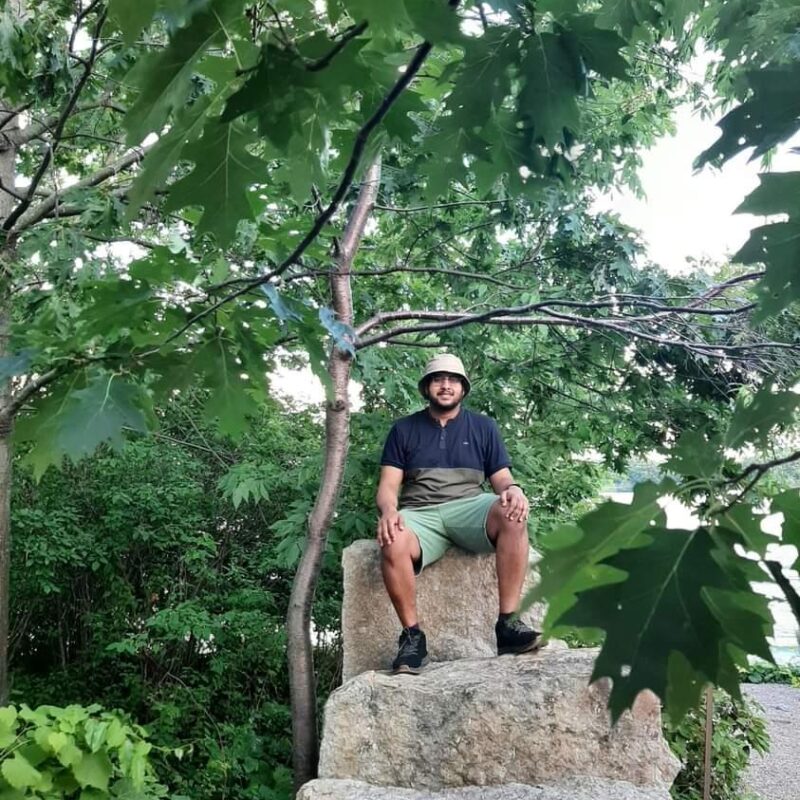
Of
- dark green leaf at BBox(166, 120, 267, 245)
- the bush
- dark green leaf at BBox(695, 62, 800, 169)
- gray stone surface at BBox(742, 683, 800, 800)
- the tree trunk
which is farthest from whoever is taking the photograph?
gray stone surface at BBox(742, 683, 800, 800)

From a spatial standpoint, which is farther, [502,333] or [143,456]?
[143,456]

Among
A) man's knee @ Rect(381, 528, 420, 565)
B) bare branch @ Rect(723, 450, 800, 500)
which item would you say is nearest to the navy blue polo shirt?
man's knee @ Rect(381, 528, 420, 565)

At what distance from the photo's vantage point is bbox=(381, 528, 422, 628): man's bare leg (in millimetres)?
3230

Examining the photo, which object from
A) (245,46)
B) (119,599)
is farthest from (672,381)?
(119,599)

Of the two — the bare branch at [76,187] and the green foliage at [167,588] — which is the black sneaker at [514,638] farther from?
the bare branch at [76,187]

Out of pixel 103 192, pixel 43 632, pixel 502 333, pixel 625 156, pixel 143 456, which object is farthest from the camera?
→ pixel 43 632

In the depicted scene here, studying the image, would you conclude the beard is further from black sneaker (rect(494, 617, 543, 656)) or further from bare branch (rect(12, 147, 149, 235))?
bare branch (rect(12, 147, 149, 235))

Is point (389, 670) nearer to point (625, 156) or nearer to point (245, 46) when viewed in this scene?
point (625, 156)

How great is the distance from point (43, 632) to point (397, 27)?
258 inches

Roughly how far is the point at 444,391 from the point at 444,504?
0.50m

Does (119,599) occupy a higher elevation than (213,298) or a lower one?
lower

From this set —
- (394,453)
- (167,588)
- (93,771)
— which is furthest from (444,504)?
(167,588)

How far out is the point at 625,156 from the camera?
13.4ft

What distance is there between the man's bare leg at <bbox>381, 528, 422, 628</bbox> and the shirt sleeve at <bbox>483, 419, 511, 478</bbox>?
55cm
